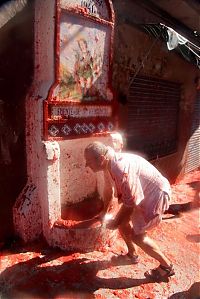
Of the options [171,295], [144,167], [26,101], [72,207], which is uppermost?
[26,101]

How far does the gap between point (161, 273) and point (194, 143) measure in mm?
6848

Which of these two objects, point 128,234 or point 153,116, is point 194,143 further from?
point 128,234

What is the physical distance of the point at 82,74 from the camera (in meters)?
4.38

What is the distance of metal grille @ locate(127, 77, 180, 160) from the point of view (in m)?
6.26

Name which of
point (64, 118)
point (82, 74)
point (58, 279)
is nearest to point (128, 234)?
point (58, 279)

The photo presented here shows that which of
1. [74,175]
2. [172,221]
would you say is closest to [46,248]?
[74,175]

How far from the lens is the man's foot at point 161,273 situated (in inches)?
148

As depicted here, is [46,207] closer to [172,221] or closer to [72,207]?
[72,207]

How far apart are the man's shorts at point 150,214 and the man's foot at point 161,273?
0.61 metres

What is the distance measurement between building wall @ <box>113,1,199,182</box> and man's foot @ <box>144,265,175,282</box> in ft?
9.05

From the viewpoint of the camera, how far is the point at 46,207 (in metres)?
4.14

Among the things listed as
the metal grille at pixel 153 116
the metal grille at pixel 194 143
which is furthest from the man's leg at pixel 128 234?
the metal grille at pixel 194 143

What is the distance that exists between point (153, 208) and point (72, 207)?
152cm

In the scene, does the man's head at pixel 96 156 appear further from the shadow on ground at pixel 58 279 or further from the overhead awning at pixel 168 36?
the overhead awning at pixel 168 36
